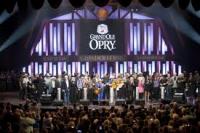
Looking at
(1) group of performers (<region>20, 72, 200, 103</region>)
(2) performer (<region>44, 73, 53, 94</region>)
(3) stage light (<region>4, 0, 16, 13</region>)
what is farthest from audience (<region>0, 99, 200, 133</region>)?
(2) performer (<region>44, 73, 53, 94</region>)

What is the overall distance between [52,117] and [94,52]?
17.5 metres

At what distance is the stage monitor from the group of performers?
4688 mm

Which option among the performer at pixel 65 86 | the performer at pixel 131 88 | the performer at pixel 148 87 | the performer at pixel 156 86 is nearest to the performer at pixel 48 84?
the performer at pixel 65 86

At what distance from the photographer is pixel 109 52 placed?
106ft

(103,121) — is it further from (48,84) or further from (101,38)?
(101,38)

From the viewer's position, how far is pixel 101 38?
105ft

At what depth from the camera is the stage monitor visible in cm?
3209

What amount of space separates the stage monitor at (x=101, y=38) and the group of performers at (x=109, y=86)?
469 centimetres

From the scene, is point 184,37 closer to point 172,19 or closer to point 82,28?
point 172,19

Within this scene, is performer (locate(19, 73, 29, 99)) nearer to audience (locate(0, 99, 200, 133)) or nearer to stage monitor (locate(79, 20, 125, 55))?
stage monitor (locate(79, 20, 125, 55))

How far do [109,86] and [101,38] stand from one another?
18.8ft

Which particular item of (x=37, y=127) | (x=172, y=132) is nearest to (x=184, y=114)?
(x=172, y=132)

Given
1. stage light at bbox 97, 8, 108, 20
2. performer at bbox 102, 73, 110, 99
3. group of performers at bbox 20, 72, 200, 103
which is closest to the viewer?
group of performers at bbox 20, 72, 200, 103

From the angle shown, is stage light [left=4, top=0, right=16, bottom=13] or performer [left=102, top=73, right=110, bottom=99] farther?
performer [left=102, top=73, right=110, bottom=99]
